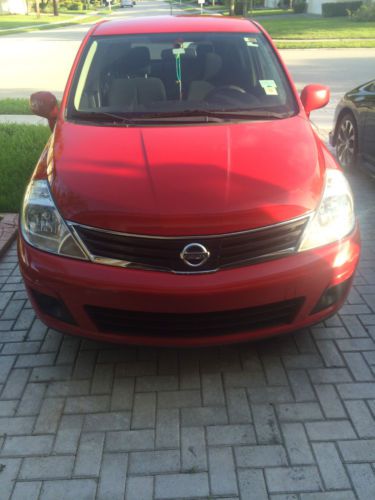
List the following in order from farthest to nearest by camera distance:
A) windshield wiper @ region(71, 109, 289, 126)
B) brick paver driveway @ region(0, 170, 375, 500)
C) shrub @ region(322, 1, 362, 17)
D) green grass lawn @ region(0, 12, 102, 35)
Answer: shrub @ region(322, 1, 362, 17), green grass lawn @ region(0, 12, 102, 35), windshield wiper @ region(71, 109, 289, 126), brick paver driveway @ region(0, 170, 375, 500)

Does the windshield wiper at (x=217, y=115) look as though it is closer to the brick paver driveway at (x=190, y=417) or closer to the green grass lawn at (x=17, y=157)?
the brick paver driveway at (x=190, y=417)

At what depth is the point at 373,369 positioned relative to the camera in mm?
2854

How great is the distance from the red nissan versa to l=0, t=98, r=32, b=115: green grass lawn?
700 centimetres

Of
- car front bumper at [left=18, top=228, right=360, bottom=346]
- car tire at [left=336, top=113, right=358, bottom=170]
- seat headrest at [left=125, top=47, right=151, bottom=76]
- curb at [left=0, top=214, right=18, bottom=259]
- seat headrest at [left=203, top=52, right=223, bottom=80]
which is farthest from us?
car tire at [left=336, top=113, right=358, bottom=170]

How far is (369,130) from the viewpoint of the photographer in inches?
216

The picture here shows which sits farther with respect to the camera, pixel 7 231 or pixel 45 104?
pixel 7 231

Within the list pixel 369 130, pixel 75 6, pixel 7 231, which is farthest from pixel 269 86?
pixel 75 6

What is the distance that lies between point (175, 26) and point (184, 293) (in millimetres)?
2629

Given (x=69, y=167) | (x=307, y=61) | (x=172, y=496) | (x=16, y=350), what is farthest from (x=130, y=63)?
(x=307, y=61)

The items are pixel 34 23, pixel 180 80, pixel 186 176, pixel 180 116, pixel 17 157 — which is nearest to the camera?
pixel 186 176

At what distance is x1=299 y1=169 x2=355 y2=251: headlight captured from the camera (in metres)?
2.57

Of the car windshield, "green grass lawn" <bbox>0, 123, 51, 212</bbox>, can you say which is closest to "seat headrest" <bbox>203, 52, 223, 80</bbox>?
the car windshield

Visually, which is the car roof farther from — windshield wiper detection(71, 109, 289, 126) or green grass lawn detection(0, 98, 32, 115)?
green grass lawn detection(0, 98, 32, 115)

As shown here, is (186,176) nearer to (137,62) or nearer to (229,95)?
(229,95)
